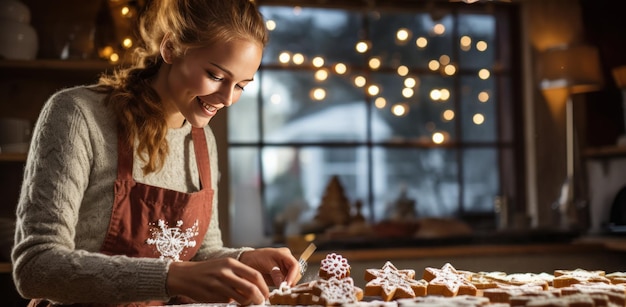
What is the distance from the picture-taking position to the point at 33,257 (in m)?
1.39

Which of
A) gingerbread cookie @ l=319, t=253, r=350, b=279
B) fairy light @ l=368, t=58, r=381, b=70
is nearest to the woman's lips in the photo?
gingerbread cookie @ l=319, t=253, r=350, b=279

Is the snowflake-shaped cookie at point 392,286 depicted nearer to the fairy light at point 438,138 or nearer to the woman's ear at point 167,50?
the woman's ear at point 167,50

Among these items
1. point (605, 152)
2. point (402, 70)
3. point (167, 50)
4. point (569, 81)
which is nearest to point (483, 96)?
point (402, 70)

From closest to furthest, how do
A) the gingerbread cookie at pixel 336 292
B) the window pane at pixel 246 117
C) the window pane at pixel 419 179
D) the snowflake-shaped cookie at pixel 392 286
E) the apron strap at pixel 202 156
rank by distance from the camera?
the gingerbread cookie at pixel 336 292, the snowflake-shaped cookie at pixel 392 286, the apron strap at pixel 202 156, the window pane at pixel 246 117, the window pane at pixel 419 179

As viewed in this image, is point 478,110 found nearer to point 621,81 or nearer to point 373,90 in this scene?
point 373,90

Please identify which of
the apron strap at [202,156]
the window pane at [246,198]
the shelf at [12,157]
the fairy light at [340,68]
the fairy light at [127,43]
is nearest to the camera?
the apron strap at [202,156]

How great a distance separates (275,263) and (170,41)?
546 millimetres

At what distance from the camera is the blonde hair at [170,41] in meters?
1.66

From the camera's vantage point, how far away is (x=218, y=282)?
4.29 feet

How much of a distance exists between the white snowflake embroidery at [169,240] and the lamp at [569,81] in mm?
3187

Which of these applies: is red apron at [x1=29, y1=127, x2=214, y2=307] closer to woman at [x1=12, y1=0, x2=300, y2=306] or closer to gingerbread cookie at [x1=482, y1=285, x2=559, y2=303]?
woman at [x1=12, y1=0, x2=300, y2=306]

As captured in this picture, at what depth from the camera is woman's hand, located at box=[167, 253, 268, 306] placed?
1308 millimetres

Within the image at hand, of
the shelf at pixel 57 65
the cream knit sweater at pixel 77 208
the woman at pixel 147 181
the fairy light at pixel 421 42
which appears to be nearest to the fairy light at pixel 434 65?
the fairy light at pixel 421 42

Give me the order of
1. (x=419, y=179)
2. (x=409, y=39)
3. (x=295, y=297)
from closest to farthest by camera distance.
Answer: (x=295, y=297), (x=409, y=39), (x=419, y=179)
